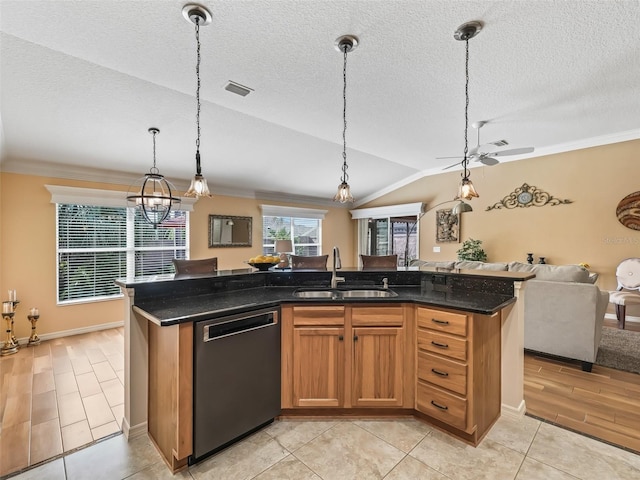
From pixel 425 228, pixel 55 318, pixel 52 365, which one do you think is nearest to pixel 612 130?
pixel 425 228

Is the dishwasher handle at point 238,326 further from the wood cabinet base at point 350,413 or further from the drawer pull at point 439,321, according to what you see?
the drawer pull at point 439,321

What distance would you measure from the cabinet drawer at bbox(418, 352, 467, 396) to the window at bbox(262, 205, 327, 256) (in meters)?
5.15

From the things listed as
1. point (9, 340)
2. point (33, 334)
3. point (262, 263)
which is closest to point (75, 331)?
point (33, 334)

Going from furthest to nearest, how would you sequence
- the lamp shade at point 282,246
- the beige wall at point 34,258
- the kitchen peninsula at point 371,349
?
the lamp shade at point 282,246
the beige wall at point 34,258
the kitchen peninsula at point 371,349

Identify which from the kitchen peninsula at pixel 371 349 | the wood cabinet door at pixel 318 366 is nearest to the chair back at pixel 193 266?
the kitchen peninsula at pixel 371 349

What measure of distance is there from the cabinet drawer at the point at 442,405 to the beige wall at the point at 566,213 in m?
4.62

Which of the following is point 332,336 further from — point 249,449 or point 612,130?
point 612,130

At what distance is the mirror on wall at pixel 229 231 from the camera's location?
5891 millimetres

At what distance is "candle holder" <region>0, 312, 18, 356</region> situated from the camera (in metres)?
3.58

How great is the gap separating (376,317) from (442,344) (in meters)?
0.47

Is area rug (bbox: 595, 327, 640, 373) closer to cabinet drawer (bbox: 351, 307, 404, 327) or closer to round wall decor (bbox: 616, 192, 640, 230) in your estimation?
round wall decor (bbox: 616, 192, 640, 230)

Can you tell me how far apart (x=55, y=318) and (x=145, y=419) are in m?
3.26

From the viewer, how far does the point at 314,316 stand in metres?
2.16

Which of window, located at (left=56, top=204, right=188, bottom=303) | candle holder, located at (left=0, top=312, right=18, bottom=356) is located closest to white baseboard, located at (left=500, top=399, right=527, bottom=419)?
window, located at (left=56, top=204, right=188, bottom=303)
